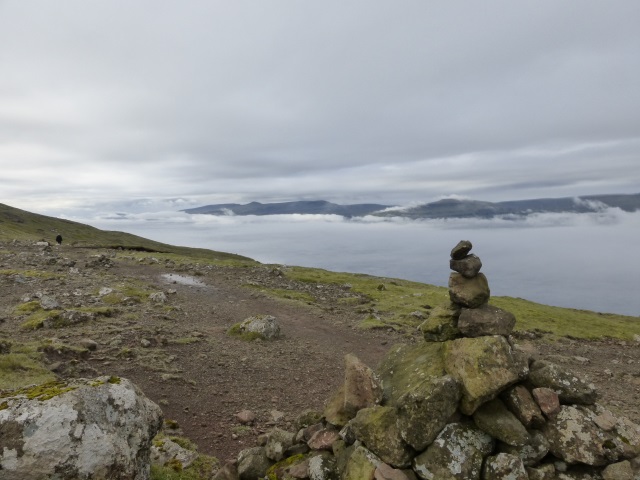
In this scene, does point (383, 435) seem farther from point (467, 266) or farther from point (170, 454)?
point (170, 454)

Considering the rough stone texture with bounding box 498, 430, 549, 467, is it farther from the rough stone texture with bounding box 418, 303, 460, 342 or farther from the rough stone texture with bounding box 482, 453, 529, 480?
the rough stone texture with bounding box 418, 303, 460, 342

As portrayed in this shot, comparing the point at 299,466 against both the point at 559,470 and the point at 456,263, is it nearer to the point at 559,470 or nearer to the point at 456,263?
the point at 559,470

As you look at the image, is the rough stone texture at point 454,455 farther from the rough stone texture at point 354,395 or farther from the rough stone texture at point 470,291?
the rough stone texture at point 470,291

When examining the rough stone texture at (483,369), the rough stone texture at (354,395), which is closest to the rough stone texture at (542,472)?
the rough stone texture at (483,369)

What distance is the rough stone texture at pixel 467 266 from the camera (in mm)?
15930

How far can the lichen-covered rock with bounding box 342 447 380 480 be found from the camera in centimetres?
1176

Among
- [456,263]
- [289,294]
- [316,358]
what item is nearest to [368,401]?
[456,263]

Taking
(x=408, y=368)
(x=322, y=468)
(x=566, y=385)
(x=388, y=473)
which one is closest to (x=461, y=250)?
(x=408, y=368)

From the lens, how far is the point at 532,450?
11711 mm

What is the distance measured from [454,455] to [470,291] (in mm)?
6113

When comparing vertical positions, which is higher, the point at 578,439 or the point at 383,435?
the point at 383,435

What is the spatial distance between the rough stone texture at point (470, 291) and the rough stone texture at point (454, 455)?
4.94 meters

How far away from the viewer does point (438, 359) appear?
14.5 metres

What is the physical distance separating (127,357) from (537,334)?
42589 millimetres
